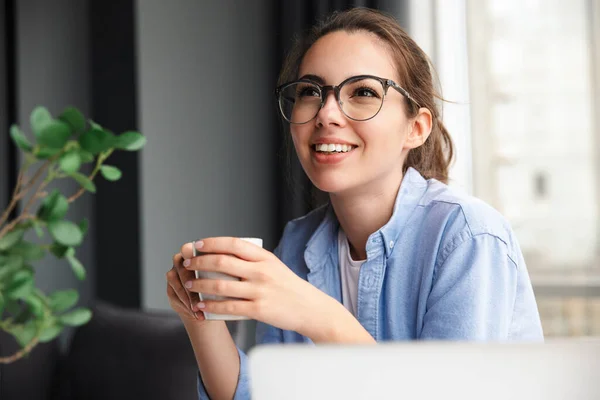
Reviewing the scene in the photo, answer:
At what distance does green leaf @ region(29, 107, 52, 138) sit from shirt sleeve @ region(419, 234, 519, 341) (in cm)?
82

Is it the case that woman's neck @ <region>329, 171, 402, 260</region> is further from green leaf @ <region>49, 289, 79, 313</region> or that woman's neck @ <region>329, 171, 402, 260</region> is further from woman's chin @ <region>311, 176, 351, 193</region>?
green leaf @ <region>49, 289, 79, 313</region>

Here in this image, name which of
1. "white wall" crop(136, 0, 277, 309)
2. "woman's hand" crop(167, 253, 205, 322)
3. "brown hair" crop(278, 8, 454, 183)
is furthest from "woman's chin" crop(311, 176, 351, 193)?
"white wall" crop(136, 0, 277, 309)

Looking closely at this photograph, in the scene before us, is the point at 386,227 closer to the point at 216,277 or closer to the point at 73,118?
the point at 216,277

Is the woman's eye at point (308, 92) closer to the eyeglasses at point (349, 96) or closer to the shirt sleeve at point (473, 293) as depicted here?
the eyeglasses at point (349, 96)

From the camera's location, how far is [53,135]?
2.04 feet

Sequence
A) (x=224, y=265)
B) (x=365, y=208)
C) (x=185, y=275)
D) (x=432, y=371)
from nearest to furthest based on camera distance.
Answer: (x=432, y=371) < (x=224, y=265) < (x=185, y=275) < (x=365, y=208)

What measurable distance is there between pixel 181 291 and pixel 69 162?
567 mm

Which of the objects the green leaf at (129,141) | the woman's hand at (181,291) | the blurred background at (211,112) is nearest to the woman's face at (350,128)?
the woman's hand at (181,291)

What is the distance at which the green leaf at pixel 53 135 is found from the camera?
2.04ft

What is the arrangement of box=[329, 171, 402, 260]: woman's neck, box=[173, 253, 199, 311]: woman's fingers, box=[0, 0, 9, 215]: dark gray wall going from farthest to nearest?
box=[0, 0, 9, 215]: dark gray wall, box=[329, 171, 402, 260]: woman's neck, box=[173, 253, 199, 311]: woman's fingers

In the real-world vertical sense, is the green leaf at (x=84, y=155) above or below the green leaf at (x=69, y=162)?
above

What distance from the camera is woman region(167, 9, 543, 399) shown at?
1262 millimetres

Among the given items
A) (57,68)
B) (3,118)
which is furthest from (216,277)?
(57,68)

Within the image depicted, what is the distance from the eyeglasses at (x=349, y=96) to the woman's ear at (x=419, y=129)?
12 centimetres
